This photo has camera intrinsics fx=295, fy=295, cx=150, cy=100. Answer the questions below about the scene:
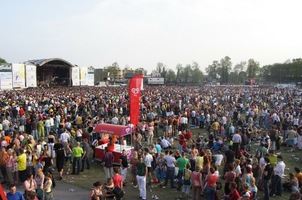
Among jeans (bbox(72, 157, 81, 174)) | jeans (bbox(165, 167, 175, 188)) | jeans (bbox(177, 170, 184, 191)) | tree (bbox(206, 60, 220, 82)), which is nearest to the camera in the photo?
jeans (bbox(177, 170, 184, 191))

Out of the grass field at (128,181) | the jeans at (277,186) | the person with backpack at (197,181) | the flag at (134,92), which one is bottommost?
the grass field at (128,181)

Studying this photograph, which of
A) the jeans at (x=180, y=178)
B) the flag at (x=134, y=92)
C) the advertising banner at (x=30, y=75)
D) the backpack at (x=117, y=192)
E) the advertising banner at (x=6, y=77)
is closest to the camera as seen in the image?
the backpack at (x=117, y=192)

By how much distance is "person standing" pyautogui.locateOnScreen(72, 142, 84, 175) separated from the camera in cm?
1107

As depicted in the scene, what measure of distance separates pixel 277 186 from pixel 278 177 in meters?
0.36

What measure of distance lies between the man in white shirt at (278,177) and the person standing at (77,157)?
6.88 metres

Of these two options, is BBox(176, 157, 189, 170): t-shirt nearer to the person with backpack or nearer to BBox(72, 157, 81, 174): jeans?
the person with backpack

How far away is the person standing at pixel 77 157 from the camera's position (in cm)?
1107

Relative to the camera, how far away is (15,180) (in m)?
10.0

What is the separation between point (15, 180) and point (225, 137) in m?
11.5

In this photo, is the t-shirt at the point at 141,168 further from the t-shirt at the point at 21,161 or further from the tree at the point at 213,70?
the tree at the point at 213,70

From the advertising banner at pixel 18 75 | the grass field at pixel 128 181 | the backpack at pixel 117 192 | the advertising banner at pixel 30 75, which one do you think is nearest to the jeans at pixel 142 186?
the grass field at pixel 128 181

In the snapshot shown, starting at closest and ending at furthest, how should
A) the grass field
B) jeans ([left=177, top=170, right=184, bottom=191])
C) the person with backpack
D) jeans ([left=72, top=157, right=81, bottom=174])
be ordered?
the person with backpack, the grass field, jeans ([left=177, top=170, right=184, bottom=191]), jeans ([left=72, top=157, right=81, bottom=174])

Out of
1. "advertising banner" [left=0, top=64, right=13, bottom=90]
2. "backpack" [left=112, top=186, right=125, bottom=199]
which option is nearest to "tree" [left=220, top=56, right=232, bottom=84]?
"advertising banner" [left=0, top=64, right=13, bottom=90]

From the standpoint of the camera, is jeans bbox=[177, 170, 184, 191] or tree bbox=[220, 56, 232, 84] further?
tree bbox=[220, 56, 232, 84]
